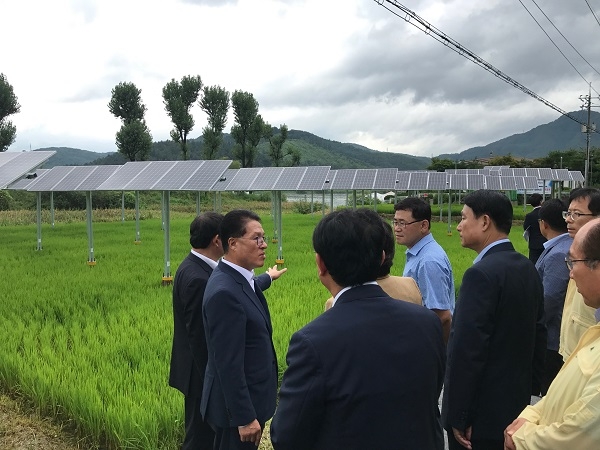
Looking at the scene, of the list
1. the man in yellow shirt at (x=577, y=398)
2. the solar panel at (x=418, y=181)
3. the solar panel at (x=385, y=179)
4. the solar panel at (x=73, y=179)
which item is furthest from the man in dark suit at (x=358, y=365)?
the solar panel at (x=418, y=181)

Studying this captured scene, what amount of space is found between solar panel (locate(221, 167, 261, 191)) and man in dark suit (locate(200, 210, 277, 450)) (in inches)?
473

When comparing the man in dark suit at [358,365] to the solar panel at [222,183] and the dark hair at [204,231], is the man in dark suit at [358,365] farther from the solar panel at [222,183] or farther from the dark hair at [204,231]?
the solar panel at [222,183]

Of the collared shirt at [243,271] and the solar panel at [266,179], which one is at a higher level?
the solar panel at [266,179]

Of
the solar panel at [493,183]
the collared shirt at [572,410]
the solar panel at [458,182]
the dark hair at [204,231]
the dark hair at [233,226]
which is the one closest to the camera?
the collared shirt at [572,410]

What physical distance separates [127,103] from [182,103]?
423 centimetres

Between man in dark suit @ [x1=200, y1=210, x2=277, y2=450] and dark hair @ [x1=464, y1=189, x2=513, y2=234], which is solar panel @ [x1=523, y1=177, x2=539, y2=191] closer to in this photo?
dark hair @ [x1=464, y1=189, x2=513, y2=234]

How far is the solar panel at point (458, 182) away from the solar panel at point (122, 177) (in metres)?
12.3

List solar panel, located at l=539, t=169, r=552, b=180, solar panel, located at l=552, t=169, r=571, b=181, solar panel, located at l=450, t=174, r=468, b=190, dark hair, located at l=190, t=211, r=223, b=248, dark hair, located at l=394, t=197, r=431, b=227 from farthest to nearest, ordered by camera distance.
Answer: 1. solar panel, located at l=552, t=169, r=571, b=181
2. solar panel, located at l=539, t=169, r=552, b=180
3. solar panel, located at l=450, t=174, r=468, b=190
4. dark hair, located at l=394, t=197, r=431, b=227
5. dark hair, located at l=190, t=211, r=223, b=248

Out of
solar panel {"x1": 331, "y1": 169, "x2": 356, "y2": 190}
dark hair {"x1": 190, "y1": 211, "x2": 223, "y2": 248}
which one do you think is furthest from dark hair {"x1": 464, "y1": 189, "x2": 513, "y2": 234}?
solar panel {"x1": 331, "y1": 169, "x2": 356, "y2": 190}

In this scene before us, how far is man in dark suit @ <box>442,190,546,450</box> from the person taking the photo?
2.44 metres

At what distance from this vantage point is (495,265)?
2.50m

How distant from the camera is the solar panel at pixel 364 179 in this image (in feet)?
60.5

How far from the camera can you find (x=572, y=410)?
1528mm

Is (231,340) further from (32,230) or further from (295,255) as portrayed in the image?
(32,230)
